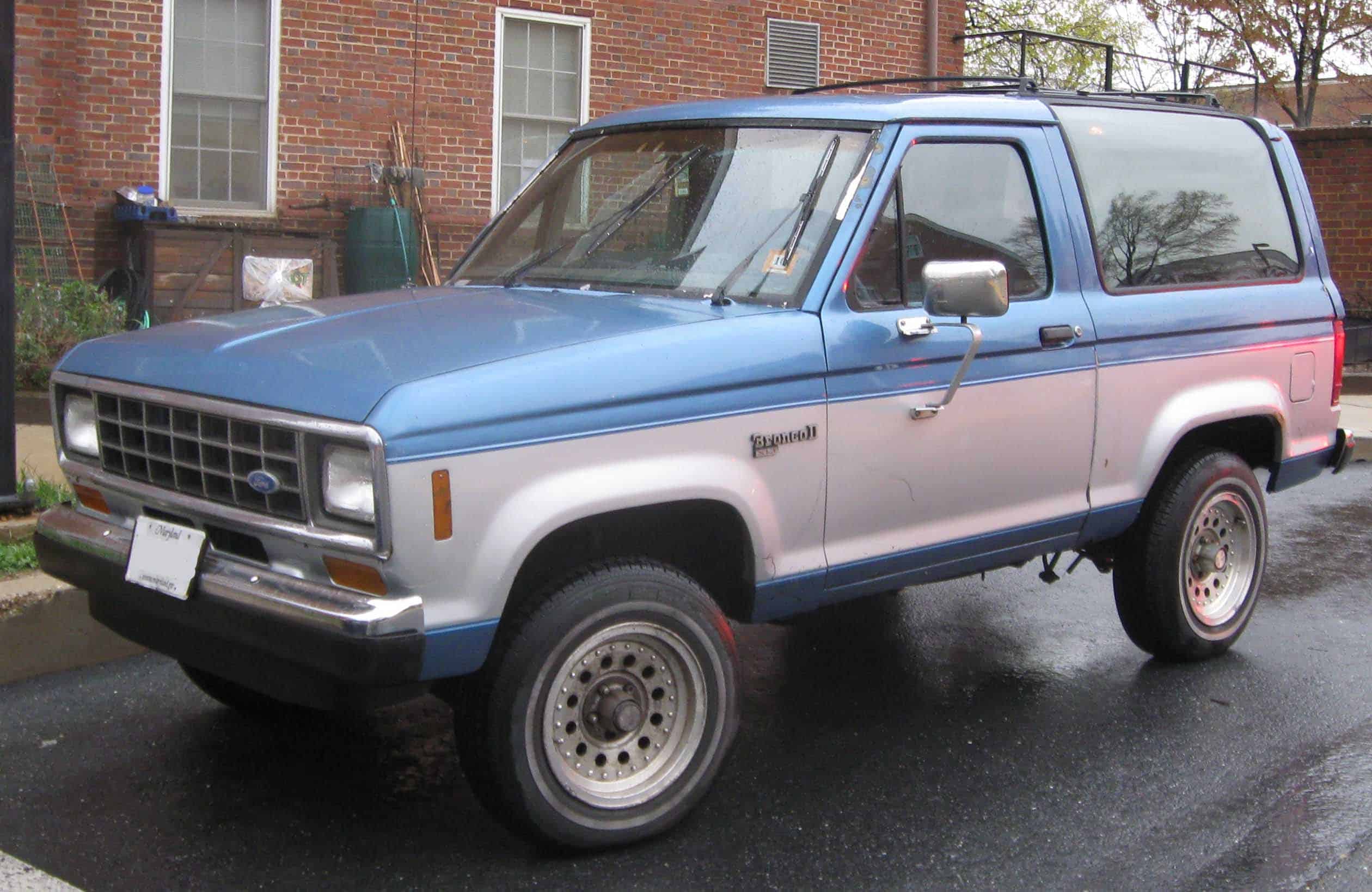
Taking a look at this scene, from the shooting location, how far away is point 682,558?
4254 mm

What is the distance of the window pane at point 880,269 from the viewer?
14.0 ft

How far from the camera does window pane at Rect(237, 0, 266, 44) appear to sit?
39.2 ft

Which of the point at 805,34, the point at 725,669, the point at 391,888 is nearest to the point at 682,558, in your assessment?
the point at 725,669

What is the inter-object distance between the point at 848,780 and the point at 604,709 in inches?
38.6

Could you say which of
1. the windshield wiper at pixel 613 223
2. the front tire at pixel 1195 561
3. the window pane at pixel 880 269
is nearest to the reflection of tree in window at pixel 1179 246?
the front tire at pixel 1195 561

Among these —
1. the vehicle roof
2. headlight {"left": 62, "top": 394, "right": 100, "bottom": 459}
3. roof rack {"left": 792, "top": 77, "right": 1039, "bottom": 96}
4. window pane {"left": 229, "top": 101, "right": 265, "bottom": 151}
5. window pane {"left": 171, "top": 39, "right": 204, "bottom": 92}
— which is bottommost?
headlight {"left": 62, "top": 394, "right": 100, "bottom": 459}

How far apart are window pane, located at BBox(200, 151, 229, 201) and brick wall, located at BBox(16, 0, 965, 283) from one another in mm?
416

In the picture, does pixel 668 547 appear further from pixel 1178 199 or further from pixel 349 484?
pixel 1178 199

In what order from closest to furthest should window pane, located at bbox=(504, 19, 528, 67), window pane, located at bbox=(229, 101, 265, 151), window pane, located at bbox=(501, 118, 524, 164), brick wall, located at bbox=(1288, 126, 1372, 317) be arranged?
window pane, located at bbox=(229, 101, 265, 151), window pane, located at bbox=(504, 19, 528, 67), window pane, located at bbox=(501, 118, 524, 164), brick wall, located at bbox=(1288, 126, 1372, 317)

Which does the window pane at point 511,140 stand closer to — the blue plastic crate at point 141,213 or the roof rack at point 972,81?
the blue plastic crate at point 141,213

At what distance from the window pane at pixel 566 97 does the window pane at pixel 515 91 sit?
0.96ft

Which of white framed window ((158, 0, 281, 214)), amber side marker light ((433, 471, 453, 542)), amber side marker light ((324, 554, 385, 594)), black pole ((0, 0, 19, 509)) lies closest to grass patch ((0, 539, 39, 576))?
black pole ((0, 0, 19, 509))

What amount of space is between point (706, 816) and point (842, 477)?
1.02 meters

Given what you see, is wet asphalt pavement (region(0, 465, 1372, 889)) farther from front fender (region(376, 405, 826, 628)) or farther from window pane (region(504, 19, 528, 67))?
window pane (region(504, 19, 528, 67))
